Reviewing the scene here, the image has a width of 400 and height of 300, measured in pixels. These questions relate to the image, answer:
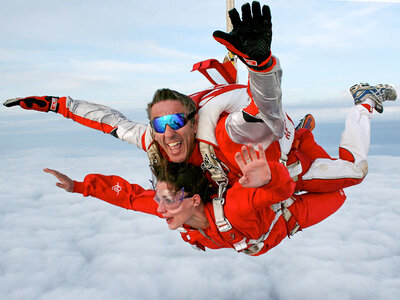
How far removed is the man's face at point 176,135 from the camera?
2842 mm

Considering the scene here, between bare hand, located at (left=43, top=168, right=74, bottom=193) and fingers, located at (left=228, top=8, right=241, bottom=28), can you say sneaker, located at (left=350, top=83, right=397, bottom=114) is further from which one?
bare hand, located at (left=43, top=168, right=74, bottom=193)

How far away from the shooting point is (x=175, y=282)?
62.3 metres

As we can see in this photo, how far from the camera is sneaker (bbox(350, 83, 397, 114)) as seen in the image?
3.81m

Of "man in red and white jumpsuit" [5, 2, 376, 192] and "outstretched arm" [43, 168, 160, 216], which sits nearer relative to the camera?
"man in red and white jumpsuit" [5, 2, 376, 192]

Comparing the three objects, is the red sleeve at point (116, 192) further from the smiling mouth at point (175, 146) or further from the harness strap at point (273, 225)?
the harness strap at point (273, 225)

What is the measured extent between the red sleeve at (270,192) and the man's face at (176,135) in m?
0.49

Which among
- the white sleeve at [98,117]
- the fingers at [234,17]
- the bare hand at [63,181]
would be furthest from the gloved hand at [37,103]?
the fingers at [234,17]

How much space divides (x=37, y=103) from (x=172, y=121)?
172 centimetres

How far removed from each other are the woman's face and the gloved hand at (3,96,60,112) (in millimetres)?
1631

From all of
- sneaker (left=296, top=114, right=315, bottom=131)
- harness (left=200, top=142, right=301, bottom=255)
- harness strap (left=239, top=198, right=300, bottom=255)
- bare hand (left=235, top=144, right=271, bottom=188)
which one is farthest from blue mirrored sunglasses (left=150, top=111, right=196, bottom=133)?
sneaker (left=296, top=114, right=315, bottom=131)

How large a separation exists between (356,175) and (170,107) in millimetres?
1813

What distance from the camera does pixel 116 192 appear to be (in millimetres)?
3393

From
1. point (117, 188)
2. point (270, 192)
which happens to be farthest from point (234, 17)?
point (117, 188)

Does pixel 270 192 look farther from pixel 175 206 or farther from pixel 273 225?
pixel 273 225
